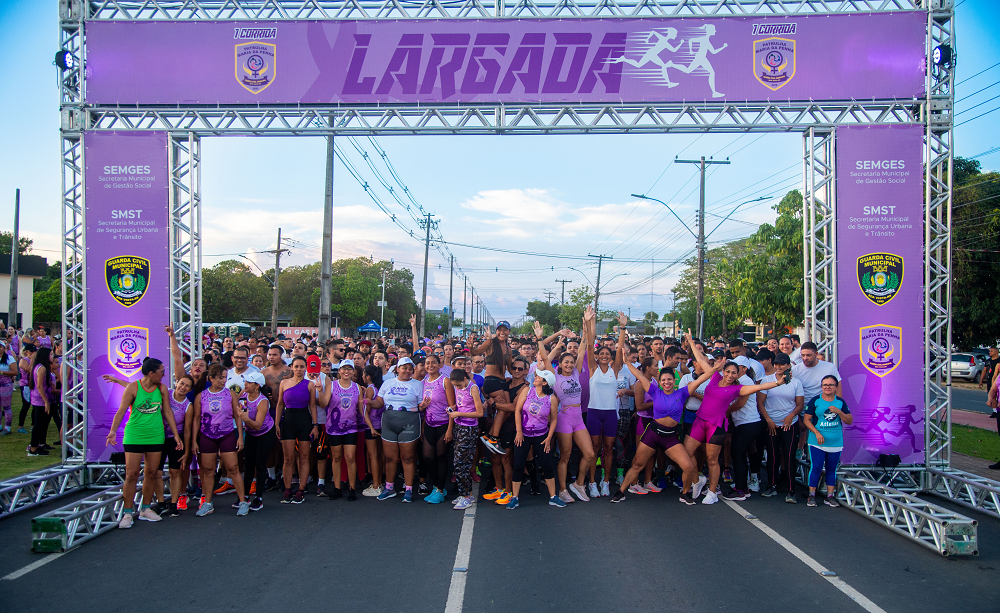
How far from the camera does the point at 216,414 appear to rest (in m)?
6.66

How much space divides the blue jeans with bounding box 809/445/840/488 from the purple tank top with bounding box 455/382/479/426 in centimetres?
402

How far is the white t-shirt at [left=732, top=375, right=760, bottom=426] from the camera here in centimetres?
741

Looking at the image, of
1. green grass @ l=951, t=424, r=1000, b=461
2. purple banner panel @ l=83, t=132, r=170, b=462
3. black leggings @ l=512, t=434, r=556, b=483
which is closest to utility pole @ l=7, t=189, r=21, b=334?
purple banner panel @ l=83, t=132, r=170, b=462

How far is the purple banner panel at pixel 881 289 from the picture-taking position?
26.1 feet

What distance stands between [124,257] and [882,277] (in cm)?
1003

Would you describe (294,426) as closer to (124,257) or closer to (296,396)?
Answer: (296,396)

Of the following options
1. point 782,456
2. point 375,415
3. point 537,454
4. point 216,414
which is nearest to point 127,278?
point 216,414

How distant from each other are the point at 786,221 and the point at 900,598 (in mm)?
13920

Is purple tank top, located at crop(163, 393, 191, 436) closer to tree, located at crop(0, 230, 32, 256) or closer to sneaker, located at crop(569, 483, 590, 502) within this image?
sneaker, located at crop(569, 483, 590, 502)

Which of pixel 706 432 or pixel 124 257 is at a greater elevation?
pixel 124 257

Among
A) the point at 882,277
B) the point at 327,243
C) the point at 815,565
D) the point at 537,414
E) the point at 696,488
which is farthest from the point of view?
the point at 327,243

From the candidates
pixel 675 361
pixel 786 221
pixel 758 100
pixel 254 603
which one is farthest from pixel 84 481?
pixel 786 221

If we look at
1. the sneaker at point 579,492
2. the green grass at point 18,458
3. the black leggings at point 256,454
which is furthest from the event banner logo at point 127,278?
the sneaker at point 579,492

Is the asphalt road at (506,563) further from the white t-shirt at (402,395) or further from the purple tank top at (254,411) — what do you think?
the white t-shirt at (402,395)
